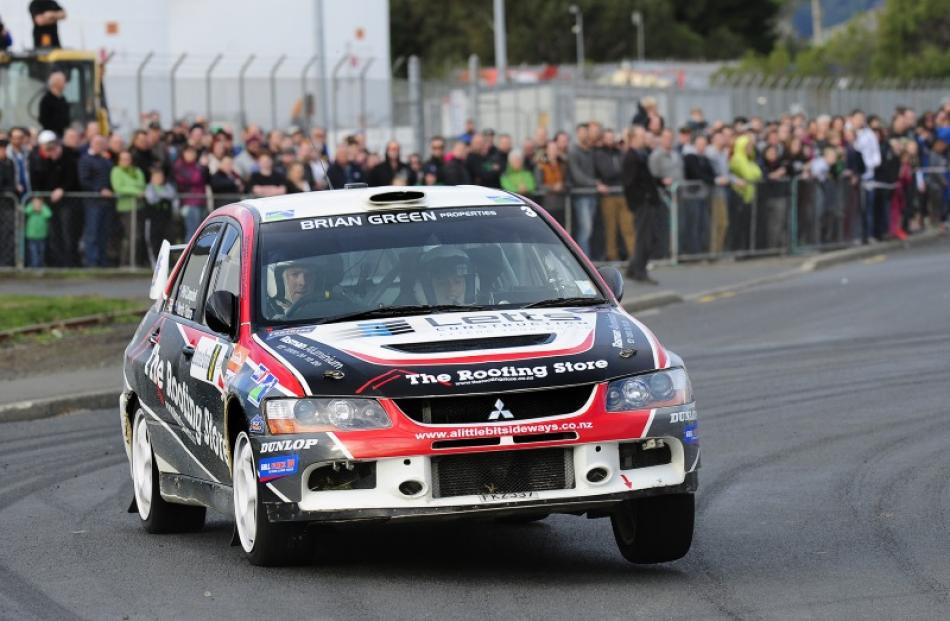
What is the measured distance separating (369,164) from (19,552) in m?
18.3

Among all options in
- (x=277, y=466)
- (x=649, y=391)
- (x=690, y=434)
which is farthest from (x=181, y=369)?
(x=690, y=434)

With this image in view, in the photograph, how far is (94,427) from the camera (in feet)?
48.7

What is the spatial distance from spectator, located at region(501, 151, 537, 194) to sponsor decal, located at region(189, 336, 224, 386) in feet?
60.3

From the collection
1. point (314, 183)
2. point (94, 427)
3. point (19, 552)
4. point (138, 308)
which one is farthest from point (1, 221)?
point (19, 552)

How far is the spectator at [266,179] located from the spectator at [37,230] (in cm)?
262

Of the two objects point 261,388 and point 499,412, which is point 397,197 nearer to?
point 261,388

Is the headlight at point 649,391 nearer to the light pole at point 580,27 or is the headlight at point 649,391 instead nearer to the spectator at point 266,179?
the spectator at point 266,179

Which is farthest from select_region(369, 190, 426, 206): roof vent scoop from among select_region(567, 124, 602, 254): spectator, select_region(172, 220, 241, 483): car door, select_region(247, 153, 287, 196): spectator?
select_region(567, 124, 602, 254): spectator

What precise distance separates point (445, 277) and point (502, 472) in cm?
136

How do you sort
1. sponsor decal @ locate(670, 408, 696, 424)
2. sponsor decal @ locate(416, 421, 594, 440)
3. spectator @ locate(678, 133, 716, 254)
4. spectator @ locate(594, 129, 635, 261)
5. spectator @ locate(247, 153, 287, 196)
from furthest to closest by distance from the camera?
spectator @ locate(678, 133, 716, 254) → spectator @ locate(594, 129, 635, 261) → spectator @ locate(247, 153, 287, 196) → sponsor decal @ locate(670, 408, 696, 424) → sponsor decal @ locate(416, 421, 594, 440)

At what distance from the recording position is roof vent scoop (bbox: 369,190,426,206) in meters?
→ 9.55

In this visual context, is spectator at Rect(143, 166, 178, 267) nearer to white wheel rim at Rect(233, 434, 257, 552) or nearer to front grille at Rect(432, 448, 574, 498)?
white wheel rim at Rect(233, 434, 257, 552)

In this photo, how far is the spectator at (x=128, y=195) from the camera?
25.9m

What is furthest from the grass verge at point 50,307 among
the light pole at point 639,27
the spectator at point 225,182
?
the light pole at point 639,27
